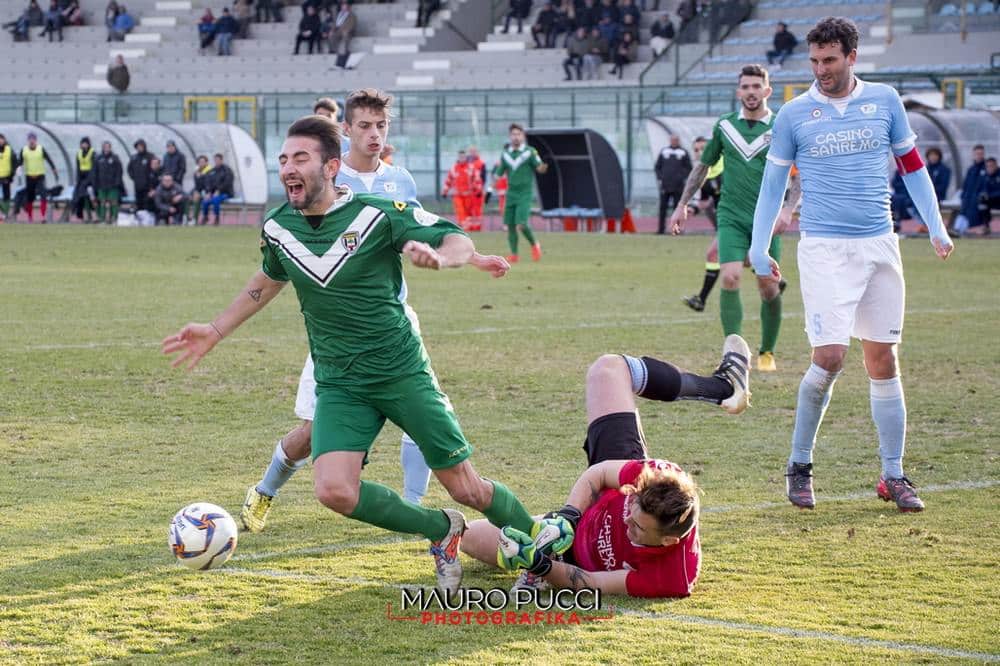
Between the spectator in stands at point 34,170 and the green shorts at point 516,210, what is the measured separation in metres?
15.6

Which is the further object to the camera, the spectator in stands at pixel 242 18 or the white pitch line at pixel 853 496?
the spectator in stands at pixel 242 18

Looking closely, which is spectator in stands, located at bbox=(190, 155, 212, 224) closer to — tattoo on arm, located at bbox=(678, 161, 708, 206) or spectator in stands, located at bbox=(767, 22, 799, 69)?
spectator in stands, located at bbox=(767, 22, 799, 69)

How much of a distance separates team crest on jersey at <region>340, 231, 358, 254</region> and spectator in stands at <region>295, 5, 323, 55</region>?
44.1m

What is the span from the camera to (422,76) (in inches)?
1838

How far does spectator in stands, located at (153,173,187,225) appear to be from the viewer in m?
35.8

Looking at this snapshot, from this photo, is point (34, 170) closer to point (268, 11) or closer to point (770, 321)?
point (268, 11)

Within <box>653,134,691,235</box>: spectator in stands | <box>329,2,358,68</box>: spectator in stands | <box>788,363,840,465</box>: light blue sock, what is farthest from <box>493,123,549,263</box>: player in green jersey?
<box>329,2,358,68</box>: spectator in stands

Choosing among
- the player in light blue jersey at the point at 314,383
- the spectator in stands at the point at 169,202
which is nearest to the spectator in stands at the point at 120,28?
the spectator in stands at the point at 169,202

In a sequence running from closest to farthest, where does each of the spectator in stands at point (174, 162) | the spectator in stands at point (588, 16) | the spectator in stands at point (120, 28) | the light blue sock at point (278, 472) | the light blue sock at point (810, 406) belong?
the light blue sock at point (278, 472), the light blue sock at point (810, 406), the spectator in stands at point (174, 162), the spectator in stands at point (588, 16), the spectator in stands at point (120, 28)

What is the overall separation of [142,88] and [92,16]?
6.35 m

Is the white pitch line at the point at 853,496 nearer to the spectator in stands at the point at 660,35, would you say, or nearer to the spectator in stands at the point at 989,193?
the spectator in stands at the point at 989,193

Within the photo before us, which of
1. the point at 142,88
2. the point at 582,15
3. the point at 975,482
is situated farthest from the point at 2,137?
the point at 975,482

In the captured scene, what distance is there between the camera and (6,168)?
36.1 metres

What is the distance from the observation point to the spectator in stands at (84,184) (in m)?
35.7
